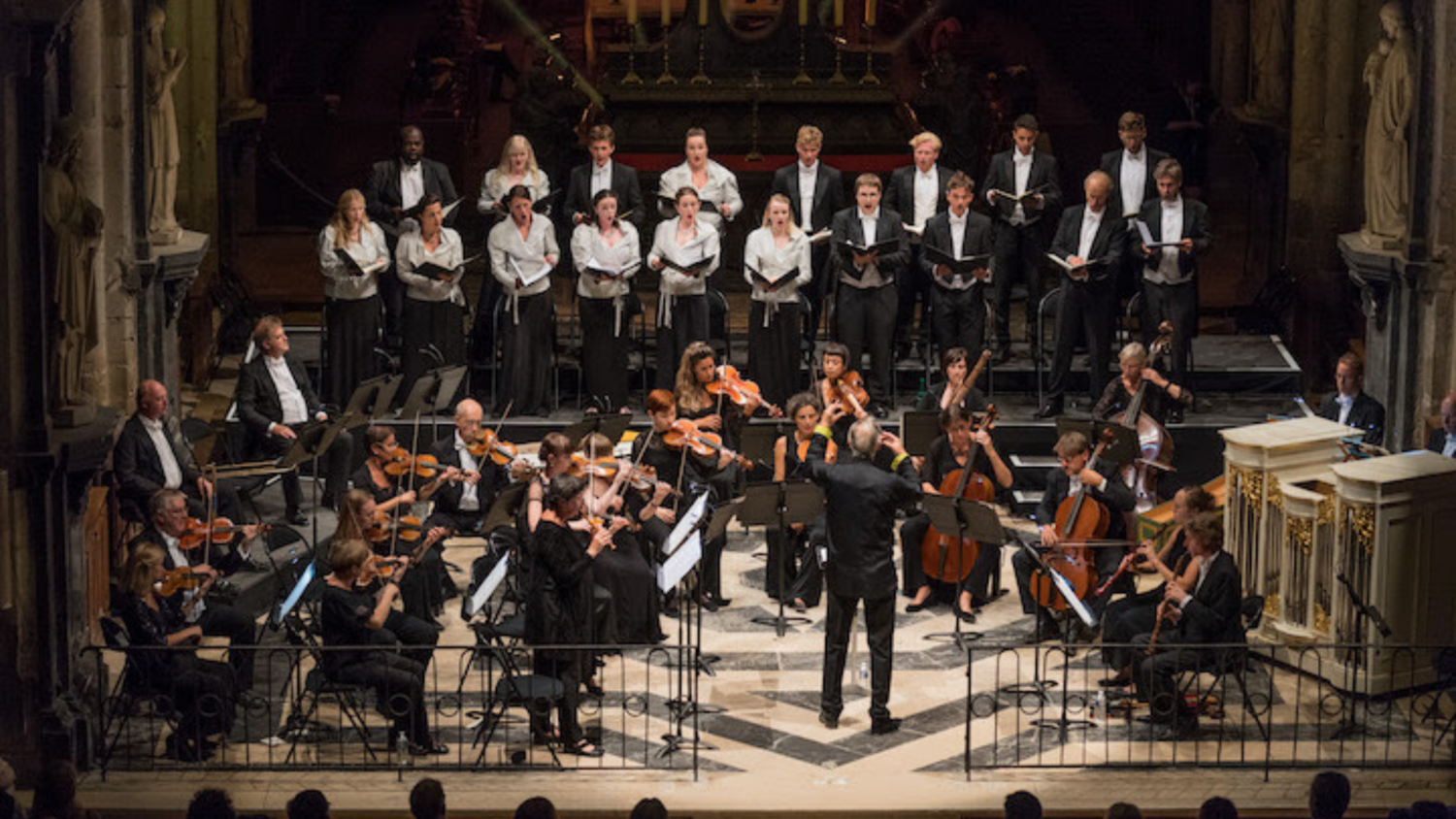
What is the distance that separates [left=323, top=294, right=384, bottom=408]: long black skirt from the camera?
57.0 feet

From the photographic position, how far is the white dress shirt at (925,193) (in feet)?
58.0

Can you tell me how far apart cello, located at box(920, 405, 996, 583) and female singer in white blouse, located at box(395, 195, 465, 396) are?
146 inches

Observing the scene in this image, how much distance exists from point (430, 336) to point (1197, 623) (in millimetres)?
6099

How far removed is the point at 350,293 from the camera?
17281 mm

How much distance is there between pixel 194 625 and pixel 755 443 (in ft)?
11.5

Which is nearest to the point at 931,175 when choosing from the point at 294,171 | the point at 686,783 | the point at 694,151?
the point at 694,151

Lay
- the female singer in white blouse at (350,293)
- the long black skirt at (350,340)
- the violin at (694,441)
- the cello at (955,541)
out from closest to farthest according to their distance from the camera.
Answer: the violin at (694,441), the cello at (955,541), the female singer in white blouse at (350,293), the long black skirt at (350,340)

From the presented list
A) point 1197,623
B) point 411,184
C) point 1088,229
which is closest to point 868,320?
point 1088,229

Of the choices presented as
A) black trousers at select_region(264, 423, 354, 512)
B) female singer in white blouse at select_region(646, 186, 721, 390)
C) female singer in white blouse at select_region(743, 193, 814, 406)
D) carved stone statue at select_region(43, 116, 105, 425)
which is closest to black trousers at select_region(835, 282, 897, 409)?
female singer in white blouse at select_region(743, 193, 814, 406)

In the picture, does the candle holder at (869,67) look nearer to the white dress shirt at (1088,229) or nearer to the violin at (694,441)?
the white dress shirt at (1088,229)

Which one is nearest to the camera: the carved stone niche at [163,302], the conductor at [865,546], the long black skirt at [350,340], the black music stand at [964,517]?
the conductor at [865,546]

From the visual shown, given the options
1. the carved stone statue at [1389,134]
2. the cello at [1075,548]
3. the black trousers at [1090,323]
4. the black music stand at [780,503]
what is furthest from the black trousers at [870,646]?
the carved stone statue at [1389,134]

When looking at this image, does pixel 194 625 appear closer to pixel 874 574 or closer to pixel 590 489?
pixel 590 489

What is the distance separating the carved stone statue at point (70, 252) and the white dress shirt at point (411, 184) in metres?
4.55
